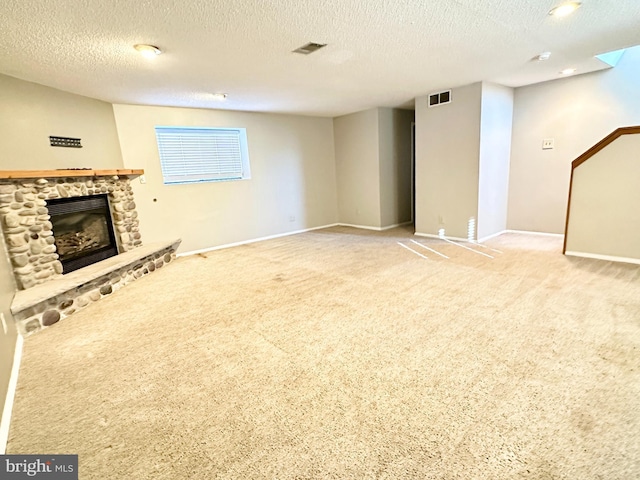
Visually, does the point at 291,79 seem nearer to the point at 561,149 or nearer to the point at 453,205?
the point at 453,205

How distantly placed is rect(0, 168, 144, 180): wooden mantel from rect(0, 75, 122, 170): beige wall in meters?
0.31

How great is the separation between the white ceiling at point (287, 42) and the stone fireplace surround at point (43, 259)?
1074 mm

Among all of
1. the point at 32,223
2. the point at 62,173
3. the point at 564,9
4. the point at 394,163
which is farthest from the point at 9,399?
the point at 394,163

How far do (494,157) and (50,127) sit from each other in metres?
6.05

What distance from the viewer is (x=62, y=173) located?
3285 mm

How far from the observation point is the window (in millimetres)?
4941

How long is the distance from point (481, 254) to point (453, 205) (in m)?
1.14

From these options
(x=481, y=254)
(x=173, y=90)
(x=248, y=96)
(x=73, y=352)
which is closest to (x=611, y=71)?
(x=481, y=254)

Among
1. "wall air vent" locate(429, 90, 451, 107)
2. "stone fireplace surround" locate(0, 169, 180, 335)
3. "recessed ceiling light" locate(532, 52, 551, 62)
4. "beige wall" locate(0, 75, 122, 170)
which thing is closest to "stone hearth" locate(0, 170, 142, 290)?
"stone fireplace surround" locate(0, 169, 180, 335)

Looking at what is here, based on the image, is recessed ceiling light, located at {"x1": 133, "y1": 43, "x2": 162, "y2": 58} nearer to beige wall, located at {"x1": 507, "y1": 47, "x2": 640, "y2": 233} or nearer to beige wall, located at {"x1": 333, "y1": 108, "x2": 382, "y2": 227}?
beige wall, located at {"x1": 333, "y1": 108, "x2": 382, "y2": 227}

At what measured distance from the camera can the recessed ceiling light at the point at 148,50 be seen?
2.61 meters

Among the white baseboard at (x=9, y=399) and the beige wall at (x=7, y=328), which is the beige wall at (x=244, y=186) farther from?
the white baseboard at (x=9, y=399)

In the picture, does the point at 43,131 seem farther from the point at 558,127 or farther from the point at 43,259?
the point at 558,127

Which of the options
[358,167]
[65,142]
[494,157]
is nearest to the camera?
[65,142]
